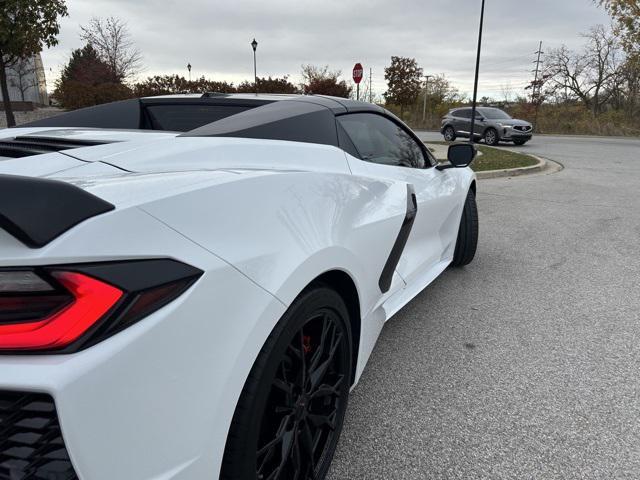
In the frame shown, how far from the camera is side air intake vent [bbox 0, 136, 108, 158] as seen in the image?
1.89 meters

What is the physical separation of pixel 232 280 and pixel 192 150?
0.72 metres

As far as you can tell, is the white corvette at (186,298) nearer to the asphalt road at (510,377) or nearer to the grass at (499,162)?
the asphalt road at (510,377)

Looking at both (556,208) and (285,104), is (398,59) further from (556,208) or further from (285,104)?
(285,104)

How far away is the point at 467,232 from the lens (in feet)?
13.2

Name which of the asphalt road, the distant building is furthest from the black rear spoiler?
the distant building

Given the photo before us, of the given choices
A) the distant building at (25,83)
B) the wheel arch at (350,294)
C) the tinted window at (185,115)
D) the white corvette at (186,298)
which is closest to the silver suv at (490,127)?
the tinted window at (185,115)

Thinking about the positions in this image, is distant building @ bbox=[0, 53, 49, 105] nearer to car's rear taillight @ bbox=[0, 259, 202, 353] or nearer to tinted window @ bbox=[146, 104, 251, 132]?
tinted window @ bbox=[146, 104, 251, 132]

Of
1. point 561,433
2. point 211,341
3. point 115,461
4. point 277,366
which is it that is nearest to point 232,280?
point 211,341

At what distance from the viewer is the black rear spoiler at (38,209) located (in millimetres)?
913

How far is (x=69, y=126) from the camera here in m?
2.79

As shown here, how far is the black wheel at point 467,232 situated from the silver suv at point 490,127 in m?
17.1

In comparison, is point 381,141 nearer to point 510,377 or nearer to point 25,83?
point 510,377

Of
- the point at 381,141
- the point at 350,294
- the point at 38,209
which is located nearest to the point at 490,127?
the point at 381,141

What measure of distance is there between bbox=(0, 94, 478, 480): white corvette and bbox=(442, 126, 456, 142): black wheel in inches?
832
